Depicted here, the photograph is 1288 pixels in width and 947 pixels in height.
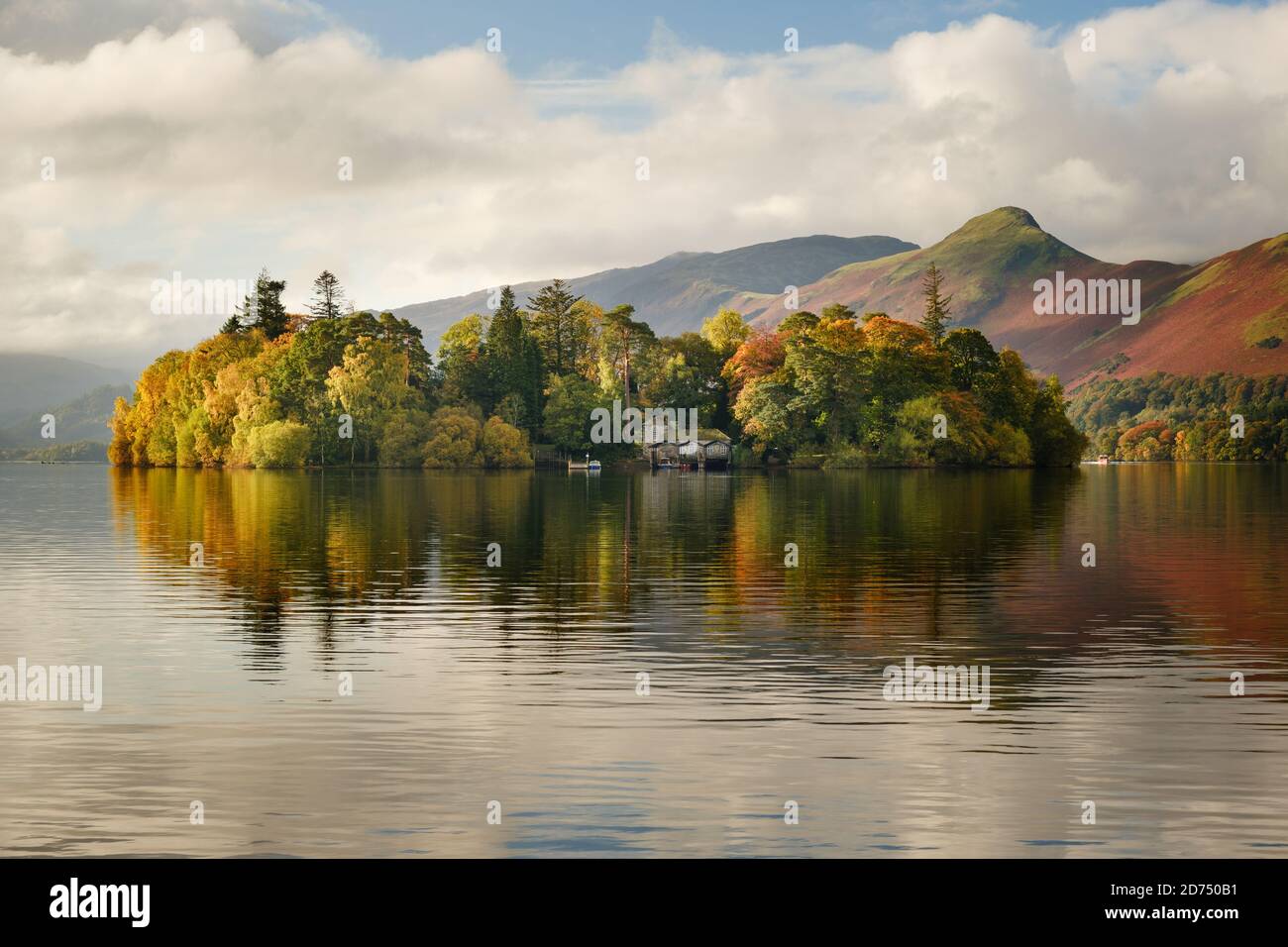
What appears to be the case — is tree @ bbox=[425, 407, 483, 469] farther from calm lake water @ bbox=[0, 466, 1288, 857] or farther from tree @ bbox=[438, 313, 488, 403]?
calm lake water @ bbox=[0, 466, 1288, 857]

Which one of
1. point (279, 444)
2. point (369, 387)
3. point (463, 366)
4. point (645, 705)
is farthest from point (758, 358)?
point (645, 705)

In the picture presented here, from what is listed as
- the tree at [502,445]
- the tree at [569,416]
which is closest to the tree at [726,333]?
the tree at [569,416]

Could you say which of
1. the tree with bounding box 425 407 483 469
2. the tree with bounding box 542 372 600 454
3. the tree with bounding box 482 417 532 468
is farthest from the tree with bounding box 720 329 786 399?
the tree with bounding box 425 407 483 469

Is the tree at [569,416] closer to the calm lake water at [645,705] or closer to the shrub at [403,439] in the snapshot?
the shrub at [403,439]

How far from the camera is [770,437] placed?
6270 inches

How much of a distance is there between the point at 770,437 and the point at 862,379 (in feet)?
46.7

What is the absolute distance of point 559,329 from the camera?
177625mm

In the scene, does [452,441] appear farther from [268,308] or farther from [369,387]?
[268,308]

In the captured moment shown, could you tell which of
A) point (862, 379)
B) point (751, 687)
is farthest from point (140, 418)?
point (751, 687)

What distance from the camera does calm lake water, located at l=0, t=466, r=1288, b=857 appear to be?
12.1 meters

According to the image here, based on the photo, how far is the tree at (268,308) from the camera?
185 meters

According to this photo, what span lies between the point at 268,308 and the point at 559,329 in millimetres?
46103

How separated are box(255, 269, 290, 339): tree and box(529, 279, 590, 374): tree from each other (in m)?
39.1
